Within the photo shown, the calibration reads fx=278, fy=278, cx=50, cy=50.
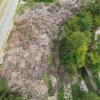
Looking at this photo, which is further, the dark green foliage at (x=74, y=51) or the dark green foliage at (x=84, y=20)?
the dark green foliage at (x=84, y=20)

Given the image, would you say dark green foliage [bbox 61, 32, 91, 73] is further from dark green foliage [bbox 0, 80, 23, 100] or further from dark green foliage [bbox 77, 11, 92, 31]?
dark green foliage [bbox 0, 80, 23, 100]

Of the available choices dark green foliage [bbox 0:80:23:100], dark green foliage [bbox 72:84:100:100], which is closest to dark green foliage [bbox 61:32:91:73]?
dark green foliage [bbox 72:84:100:100]

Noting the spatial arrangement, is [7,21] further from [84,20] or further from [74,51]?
[74,51]

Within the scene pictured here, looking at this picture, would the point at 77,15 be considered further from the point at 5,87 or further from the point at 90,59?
the point at 5,87

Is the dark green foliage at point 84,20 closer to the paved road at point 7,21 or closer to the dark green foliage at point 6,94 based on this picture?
the paved road at point 7,21

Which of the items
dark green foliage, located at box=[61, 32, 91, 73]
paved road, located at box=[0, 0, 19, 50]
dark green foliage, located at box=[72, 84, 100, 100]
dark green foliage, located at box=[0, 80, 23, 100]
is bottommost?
dark green foliage, located at box=[72, 84, 100, 100]

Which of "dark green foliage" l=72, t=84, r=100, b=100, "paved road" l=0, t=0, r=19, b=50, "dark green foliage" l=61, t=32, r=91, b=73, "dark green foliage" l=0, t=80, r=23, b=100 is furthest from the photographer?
"paved road" l=0, t=0, r=19, b=50

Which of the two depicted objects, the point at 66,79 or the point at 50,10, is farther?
the point at 50,10

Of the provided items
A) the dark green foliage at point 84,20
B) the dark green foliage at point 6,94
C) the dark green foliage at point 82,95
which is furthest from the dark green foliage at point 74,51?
the dark green foliage at point 6,94

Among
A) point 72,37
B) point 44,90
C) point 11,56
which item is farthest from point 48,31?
point 44,90
